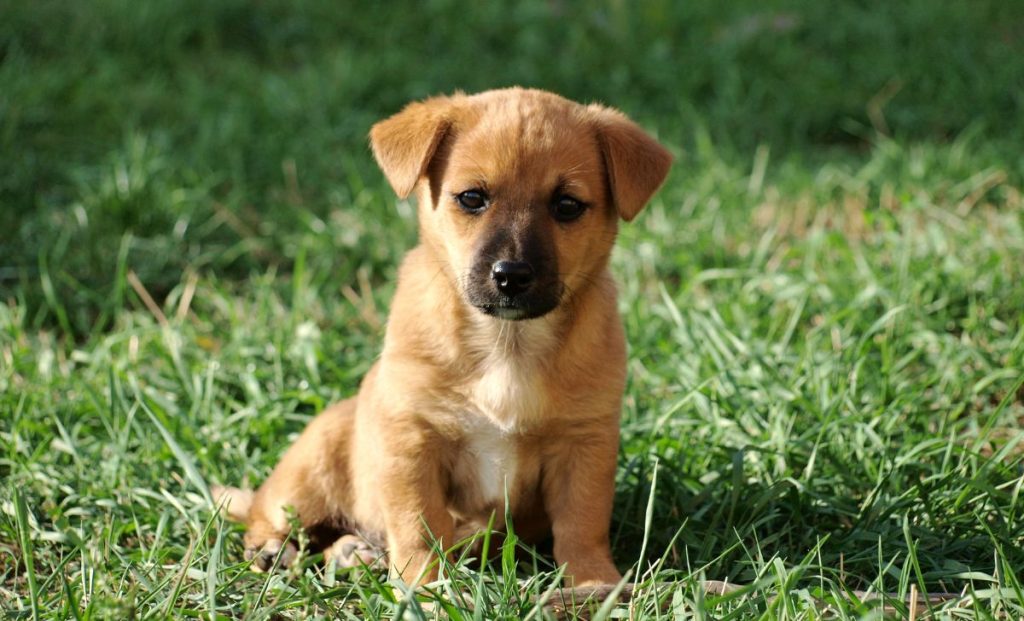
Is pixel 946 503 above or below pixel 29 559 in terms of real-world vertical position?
below

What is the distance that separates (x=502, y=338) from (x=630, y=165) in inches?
26.2

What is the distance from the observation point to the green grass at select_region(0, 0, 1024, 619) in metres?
3.34

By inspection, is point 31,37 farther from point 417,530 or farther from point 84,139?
point 417,530

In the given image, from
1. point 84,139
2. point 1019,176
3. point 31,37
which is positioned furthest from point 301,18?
point 1019,176

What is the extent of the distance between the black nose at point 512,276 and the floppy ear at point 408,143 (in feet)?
1.41

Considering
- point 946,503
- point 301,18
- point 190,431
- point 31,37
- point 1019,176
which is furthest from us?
point 301,18

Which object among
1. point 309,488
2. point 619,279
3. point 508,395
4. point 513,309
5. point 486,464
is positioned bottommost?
point 619,279

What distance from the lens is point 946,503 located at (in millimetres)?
3525

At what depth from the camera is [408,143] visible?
3447 millimetres

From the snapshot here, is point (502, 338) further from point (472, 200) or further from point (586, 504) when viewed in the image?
point (586, 504)

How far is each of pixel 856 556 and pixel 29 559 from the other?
2.27 metres

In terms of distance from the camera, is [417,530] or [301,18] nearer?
[417,530]

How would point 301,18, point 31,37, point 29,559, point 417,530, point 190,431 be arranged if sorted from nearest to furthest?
point 29,559, point 417,530, point 190,431, point 31,37, point 301,18

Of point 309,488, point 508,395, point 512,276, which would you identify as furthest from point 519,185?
point 309,488
